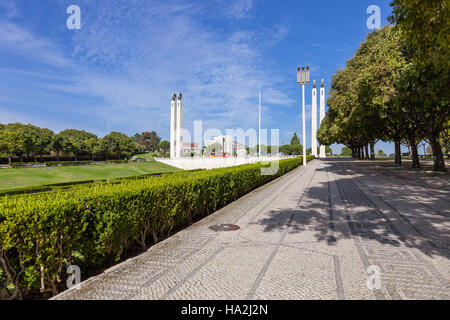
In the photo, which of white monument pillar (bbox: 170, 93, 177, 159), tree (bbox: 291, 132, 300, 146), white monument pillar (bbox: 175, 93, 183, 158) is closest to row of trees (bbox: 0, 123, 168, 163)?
white monument pillar (bbox: 170, 93, 177, 159)

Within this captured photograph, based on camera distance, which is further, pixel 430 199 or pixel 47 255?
pixel 430 199

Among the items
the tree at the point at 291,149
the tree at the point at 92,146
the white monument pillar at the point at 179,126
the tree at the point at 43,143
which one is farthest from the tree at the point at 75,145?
the tree at the point at 291,149

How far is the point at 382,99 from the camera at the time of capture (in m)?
17.4

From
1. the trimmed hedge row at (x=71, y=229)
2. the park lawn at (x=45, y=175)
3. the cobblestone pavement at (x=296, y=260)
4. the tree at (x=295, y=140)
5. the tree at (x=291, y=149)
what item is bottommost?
the park lawn at (x=45, y=175)

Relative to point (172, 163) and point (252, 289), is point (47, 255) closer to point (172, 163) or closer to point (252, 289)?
point (252, 289)

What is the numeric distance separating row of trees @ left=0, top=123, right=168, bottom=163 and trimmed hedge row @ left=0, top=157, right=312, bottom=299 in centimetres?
6242

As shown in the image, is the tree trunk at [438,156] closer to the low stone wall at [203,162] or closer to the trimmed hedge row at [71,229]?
the trimmed hedge row at [71,229]

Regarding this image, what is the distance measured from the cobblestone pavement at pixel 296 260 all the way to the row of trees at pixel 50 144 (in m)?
63.3

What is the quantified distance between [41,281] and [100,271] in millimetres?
1127

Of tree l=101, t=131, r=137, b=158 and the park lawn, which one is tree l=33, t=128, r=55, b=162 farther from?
the park lawn

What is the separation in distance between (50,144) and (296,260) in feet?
236

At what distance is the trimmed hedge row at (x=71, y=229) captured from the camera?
3.29 meters

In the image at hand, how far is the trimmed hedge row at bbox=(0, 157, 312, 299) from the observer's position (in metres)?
3.29
